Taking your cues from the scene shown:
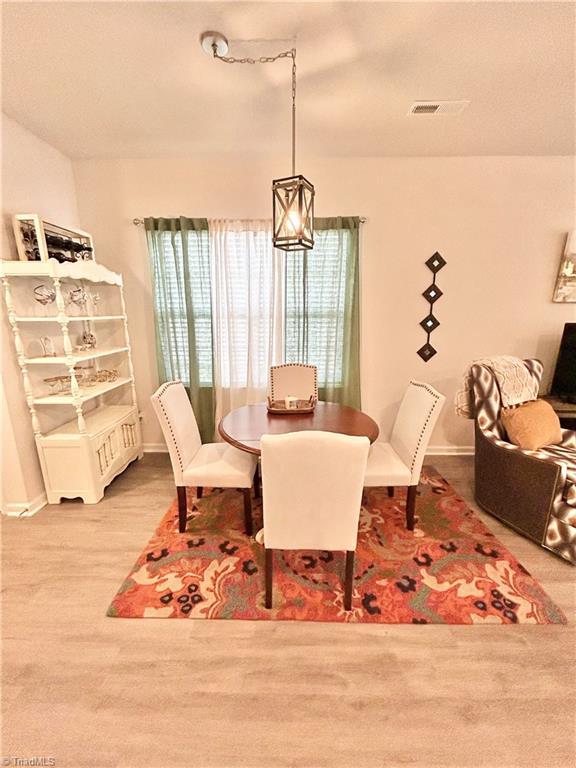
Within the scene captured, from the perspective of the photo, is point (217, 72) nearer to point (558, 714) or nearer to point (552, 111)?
point (552, 111)

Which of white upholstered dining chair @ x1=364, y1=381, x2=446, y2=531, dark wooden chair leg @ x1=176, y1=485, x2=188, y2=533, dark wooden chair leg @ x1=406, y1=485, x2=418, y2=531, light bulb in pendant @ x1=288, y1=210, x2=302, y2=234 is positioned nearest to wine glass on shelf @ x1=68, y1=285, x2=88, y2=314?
dark wooden chair leg @ x1=176, y1=485, x2=188, y2=533

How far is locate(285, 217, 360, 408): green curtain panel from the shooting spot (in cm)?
284

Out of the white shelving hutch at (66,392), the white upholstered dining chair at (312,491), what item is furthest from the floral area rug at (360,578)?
the white shelving hutch at (66,392)

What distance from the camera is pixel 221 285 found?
294cm

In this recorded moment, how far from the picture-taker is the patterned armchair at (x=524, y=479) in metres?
1.84

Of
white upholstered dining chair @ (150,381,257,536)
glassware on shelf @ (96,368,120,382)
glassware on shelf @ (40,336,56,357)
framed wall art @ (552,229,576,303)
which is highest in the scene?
framed wall art @ (552,229,576,303)

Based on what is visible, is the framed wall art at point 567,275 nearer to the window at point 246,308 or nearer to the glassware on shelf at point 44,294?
the window at point 246,308

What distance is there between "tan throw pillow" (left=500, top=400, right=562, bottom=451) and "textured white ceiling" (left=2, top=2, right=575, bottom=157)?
1.98m

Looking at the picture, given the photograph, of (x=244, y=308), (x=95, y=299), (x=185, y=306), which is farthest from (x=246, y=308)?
(x=95, y=299)

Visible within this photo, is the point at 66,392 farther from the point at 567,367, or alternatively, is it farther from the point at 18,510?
the point at 567,367

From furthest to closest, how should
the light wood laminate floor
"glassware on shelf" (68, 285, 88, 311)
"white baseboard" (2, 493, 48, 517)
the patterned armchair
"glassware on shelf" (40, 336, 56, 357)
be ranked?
1. "glassware on shelf" (68, 285, 88, 311)
2. "glassware on shelf" (40, 336, 56, 357)
3. "white baseboard" (2, 493, 48, 517)
4. the patterned armchair
5. the light wood laminate floor

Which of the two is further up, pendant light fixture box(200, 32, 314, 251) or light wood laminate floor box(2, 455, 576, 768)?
pendant light fixture box(200, 32, 314, 251)

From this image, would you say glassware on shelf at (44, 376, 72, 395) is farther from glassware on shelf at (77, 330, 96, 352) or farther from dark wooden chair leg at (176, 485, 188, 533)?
dark wooden chair leg at (176, 485, 188, 533)

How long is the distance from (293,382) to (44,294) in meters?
2.00
